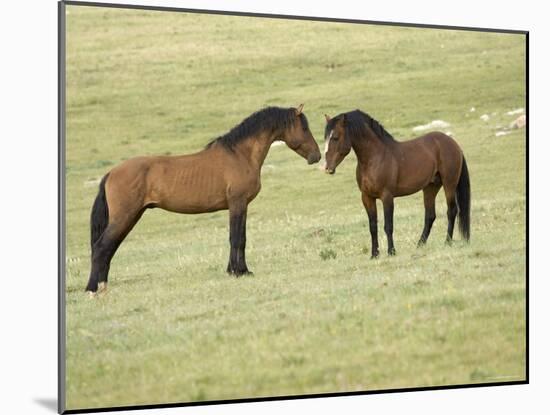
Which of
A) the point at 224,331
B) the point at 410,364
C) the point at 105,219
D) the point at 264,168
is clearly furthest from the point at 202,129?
the point at 410,364

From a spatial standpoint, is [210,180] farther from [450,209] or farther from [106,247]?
[450,209]

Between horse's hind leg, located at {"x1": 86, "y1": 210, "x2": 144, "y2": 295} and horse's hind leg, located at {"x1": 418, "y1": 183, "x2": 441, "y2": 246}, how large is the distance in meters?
3.28

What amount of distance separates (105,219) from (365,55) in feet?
11.4

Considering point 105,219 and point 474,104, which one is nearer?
point 105,219

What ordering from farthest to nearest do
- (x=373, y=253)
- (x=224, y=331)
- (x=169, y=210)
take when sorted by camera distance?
(x=373, y=253) → (x=169, y=210) → (x=224, y=331)

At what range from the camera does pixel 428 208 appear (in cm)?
1176

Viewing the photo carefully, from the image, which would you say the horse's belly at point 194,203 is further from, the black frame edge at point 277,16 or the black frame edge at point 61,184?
the black frame edge at point 277,16

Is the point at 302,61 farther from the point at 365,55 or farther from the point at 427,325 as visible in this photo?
the point at 427,325

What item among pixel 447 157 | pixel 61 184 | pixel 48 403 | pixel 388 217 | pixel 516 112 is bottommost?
pixel 48 403

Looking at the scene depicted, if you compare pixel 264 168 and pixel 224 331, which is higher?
pixel 264 168

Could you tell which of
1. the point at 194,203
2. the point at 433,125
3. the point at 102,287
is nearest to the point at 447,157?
the point at 433,125

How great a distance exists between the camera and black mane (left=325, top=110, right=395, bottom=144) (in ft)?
36.3

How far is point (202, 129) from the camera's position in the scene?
11.8m

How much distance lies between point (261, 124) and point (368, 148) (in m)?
1.28
